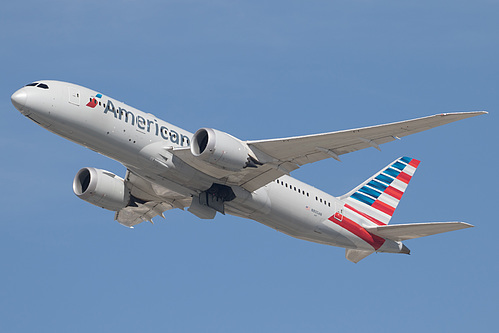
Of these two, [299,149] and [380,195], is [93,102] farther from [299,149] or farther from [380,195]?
[380,195]

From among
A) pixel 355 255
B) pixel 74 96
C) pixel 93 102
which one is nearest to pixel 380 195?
pixel 355 255

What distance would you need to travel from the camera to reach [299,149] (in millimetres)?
38062

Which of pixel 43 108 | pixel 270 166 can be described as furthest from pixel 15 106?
pixel 270 166

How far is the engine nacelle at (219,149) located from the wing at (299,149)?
27.5 inches

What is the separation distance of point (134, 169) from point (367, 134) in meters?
11.0

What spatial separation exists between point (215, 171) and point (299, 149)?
13.1 feet

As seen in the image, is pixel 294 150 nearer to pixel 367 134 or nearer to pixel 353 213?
pixel 367 134

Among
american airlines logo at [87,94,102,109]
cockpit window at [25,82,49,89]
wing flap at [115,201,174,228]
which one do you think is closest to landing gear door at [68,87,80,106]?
american airlines logo at [87,94,102,109]

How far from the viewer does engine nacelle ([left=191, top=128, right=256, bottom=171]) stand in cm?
3681

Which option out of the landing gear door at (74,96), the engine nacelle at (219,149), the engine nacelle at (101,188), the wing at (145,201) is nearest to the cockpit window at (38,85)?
the landing gear door at (74,96)

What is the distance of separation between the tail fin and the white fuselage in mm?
2518

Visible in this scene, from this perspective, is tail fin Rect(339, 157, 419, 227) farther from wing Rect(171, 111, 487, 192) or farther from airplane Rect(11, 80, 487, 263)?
wing Rect(171, 111, 487, 192)

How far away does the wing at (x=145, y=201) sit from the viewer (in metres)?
43.0

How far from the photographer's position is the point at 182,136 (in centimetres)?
3959
